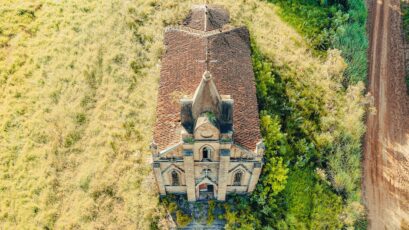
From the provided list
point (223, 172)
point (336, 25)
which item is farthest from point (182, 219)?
point (336, 25)

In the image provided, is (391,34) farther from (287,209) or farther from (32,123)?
(32,123)

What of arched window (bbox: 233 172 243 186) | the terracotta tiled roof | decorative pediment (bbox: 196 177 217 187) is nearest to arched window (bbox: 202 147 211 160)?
the terracotta tiled roof

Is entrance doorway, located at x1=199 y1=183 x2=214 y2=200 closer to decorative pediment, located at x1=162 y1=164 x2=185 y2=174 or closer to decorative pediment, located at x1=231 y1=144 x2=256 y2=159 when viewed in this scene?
decorative pediment, located at x1=162 y1=164 x2=185 y2=174

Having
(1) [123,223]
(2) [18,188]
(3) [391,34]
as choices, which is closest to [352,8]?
(3) [391,34]

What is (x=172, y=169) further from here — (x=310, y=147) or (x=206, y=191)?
(x=310, y=147)

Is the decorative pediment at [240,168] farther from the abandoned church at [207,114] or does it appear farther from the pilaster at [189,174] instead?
the pilaster at [189,174]
